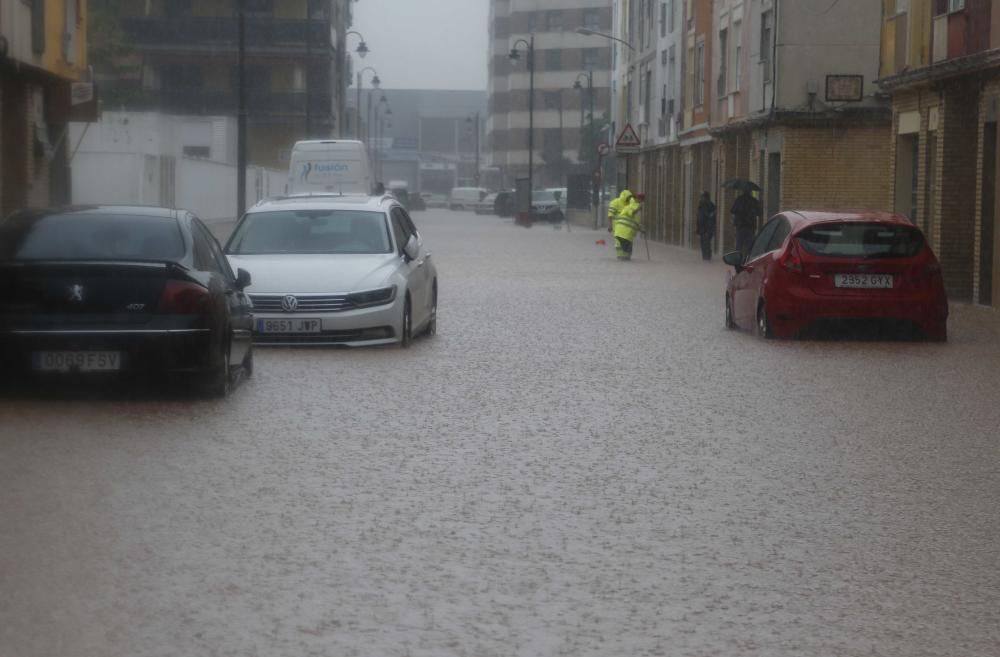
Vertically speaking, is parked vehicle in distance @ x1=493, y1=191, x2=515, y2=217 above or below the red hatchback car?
below

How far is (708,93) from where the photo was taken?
5362 centimetres

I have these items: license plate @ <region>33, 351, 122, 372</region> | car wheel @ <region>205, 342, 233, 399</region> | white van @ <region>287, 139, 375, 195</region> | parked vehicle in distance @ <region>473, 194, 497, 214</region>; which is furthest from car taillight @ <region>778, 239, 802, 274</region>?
parked vehicle in distance @ <region>473, 194, 497, 214</region>

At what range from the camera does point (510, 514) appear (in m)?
8.74

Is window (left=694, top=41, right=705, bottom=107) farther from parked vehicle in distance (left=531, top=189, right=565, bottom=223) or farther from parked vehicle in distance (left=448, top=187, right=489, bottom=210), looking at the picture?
parked vehicle in distance (left=448, top=187, right=489, bottom=210)

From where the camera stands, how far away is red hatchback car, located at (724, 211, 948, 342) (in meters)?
19.5

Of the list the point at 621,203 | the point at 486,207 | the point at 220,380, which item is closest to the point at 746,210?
the point at 621,203

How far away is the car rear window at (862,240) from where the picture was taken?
19.6m

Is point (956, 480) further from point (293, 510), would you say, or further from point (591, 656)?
point (591, 656)

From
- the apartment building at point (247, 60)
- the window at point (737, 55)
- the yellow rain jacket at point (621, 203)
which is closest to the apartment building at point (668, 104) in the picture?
the window at point (737, 55)

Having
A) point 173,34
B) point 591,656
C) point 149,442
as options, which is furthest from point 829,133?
point 173,34

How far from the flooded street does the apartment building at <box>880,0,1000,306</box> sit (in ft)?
39.6

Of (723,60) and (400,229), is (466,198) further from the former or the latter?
(400,229)

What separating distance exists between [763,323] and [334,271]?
4842mm

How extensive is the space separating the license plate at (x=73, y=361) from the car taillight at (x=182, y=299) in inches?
20.1
